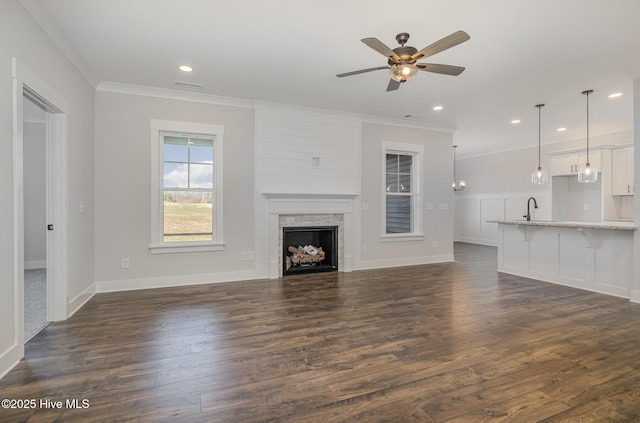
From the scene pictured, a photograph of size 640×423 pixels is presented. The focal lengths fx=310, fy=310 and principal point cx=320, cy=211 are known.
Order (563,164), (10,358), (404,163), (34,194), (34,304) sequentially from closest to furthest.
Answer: (10,358) → (34,304) → (34,194) → (404,163) → (563,164)

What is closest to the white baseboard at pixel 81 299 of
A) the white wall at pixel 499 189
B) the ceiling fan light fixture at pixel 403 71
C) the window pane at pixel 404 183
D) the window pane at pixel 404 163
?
the ceiling fan light fixture at pixel 403 71

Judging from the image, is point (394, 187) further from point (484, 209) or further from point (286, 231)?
point (484, 209)

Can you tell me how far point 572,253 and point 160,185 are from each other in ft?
20.0

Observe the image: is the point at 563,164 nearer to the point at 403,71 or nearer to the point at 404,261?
the point at 404,261

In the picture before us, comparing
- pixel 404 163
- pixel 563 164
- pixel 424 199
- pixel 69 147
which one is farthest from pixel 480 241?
pixel 69 147

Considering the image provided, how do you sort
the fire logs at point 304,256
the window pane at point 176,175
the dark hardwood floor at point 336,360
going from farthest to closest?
the fire logs at point 304,256 → the window pane at point 176,175 → the dark hardwood floor at point 336,360

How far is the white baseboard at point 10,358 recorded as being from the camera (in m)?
2.13

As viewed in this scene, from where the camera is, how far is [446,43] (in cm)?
245

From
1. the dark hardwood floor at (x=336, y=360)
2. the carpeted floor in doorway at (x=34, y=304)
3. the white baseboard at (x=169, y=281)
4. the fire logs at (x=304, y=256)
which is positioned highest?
the fire logs at (x=304, y=256)

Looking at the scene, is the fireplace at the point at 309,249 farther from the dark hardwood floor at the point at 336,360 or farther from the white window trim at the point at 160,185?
the dark hardwood floor at the point at 336,360

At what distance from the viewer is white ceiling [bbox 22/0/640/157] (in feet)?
8.61

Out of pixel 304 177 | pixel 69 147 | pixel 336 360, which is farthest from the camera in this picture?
pixel 304 177

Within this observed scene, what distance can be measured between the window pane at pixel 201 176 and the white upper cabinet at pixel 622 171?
8150 millimetres

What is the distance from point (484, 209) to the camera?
31.4 ft
